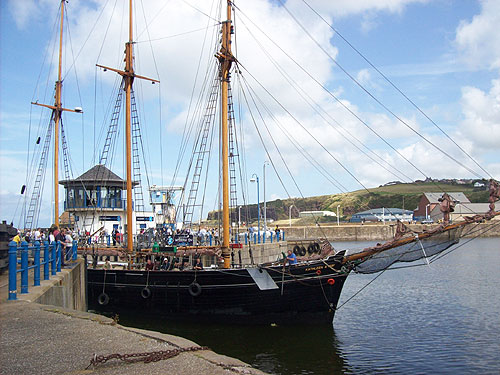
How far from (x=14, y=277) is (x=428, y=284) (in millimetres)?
25828

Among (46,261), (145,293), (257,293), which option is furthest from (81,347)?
(145,293)

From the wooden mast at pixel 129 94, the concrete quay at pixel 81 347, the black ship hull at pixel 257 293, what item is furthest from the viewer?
Answer: the wooden mast at pixel 129 94

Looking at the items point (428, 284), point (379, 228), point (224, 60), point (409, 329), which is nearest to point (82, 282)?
point (224, 60)

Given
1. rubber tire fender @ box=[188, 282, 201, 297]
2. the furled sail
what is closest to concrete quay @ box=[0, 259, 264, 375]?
rubber tire fender @ box=[188, 282, 201, 297]

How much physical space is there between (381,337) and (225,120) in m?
10.6

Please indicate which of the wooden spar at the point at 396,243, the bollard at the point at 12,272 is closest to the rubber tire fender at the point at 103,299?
the wooden spar at the point at 396,243

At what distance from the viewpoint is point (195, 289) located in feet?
62.9

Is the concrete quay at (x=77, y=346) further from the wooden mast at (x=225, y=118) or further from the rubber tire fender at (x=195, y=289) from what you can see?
the wooden mast at (x=225, y=118)

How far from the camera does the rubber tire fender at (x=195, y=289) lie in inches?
751

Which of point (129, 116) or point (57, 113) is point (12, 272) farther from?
point (57, 113)

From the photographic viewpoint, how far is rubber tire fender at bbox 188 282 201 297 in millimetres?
19078

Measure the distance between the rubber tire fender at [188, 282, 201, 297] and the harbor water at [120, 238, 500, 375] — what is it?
4.20ft

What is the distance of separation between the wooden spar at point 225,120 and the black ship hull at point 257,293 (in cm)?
142

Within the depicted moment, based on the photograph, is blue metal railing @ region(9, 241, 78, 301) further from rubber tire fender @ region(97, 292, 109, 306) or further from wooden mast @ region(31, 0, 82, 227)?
wooden mast @ region(31, 0, 82, 227)
